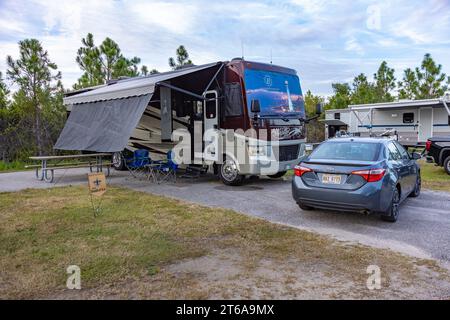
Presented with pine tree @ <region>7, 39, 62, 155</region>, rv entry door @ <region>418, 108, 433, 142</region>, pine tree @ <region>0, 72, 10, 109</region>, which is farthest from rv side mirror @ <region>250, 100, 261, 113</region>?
rv entry door @ <region>418, 108, 433, 142</region>

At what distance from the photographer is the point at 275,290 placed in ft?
12.0

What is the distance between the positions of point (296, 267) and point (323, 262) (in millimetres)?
376

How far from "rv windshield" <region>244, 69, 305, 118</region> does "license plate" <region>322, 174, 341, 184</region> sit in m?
3.57

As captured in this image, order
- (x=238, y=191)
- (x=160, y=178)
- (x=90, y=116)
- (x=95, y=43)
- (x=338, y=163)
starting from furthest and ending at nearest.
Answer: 1. (x=95, y=43)
2. (x=160, y=178)
3. (x=90, y=116)
4. (x=238, y=191)
5. (x=338, y=163)

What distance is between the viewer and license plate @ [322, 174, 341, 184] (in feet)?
19.3

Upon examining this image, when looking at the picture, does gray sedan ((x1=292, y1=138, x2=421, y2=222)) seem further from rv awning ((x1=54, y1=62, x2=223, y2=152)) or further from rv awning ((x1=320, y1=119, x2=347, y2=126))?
rv awning ((x1=320, y1=119, x2=347, y2=126))

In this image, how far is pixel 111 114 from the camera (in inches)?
376

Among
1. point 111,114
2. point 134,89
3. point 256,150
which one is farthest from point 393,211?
point 111,114

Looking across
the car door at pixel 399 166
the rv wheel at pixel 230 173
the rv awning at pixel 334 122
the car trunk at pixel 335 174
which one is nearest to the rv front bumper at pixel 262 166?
the rv wheel at pixel 230 173

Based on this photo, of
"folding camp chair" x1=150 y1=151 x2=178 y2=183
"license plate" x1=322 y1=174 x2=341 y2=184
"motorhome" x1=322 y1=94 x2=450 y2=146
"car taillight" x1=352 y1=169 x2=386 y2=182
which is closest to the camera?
"car taillight" x1=352 y1=169 x2=386 y2=182

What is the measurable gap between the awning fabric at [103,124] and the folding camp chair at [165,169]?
64.9 inches

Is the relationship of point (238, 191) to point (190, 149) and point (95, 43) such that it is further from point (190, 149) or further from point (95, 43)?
point (95, 43)

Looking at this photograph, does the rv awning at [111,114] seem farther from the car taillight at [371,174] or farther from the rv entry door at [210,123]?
the car taillight at [371,174]
